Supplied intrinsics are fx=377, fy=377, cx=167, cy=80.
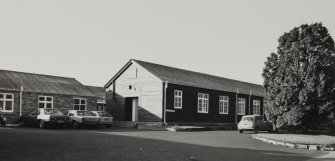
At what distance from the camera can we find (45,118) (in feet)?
84.8

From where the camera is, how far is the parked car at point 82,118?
87.8 ft

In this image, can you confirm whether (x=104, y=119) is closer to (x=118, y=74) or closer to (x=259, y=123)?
(x=118, y=74)

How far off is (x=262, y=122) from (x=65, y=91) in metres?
17.6

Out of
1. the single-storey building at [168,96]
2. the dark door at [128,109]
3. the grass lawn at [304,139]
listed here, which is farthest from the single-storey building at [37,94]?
the grass lawn at [304,139]

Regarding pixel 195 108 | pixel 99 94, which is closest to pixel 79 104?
pixel 195 108

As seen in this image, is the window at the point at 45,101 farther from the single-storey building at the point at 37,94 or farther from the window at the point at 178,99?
the window at the point at 178,99

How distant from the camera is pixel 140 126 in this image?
2875cm

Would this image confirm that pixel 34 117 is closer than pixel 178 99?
Yes

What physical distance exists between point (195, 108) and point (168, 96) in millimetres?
3860

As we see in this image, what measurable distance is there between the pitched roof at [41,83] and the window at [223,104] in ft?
41.2

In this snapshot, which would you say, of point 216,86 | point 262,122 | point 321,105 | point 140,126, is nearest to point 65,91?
point 140,126

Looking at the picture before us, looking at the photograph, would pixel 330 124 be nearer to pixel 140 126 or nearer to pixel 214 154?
pixel 140 126

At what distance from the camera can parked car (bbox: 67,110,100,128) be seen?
1054 inches

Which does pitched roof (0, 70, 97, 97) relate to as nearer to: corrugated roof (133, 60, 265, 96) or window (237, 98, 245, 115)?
corrugated roof (133, 60, 265, 96)
